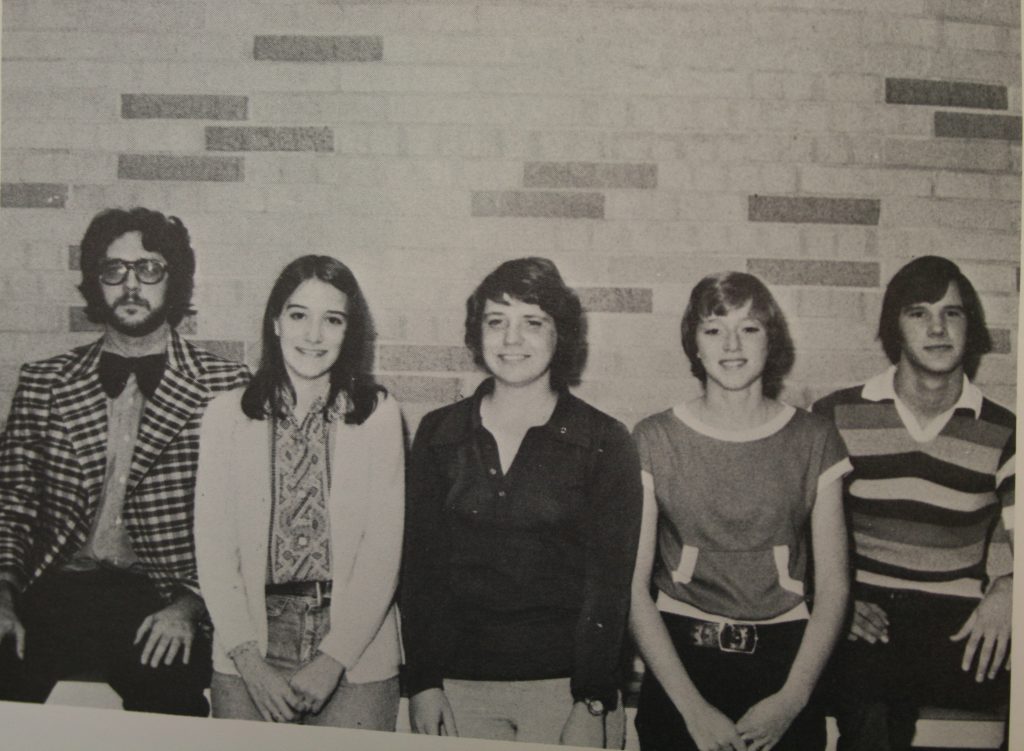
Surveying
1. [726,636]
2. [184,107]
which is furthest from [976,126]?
[184,107]

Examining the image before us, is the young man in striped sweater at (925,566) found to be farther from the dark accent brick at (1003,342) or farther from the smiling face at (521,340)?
the smiling face at (521,340)

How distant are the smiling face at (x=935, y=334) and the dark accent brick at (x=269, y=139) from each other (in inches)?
59.6

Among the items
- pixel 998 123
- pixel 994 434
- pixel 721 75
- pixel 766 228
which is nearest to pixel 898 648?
pixel 994 434

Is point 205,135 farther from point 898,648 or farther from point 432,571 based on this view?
point 898,648

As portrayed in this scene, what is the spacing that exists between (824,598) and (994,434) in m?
0.57

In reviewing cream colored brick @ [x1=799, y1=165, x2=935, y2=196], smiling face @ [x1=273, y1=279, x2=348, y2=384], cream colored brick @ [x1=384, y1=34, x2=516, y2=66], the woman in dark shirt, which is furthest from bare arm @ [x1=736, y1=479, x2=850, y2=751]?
cream colored brick @ [x1=384, y1=34, x2=516, y2=66]

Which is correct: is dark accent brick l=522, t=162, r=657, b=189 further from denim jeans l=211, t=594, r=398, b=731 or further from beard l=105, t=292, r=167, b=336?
denim jeans l=211, t=594, r=398, b=731

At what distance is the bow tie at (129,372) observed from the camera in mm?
2248

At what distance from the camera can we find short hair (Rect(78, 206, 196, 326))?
2.25 m

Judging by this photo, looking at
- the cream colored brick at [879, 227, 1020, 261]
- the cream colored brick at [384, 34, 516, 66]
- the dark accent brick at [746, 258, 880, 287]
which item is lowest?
the dark accent brick at [746, 258, 880, 287]

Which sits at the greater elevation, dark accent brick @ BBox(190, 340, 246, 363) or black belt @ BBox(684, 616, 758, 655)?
dark accent brick @ BBox(190, 340, 246, 363)

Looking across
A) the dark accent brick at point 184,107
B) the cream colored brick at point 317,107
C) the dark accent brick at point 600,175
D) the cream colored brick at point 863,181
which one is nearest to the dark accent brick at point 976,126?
the cream colored brick at point 863,181

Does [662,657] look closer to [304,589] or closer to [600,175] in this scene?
[304,589]

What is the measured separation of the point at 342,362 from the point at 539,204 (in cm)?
64
